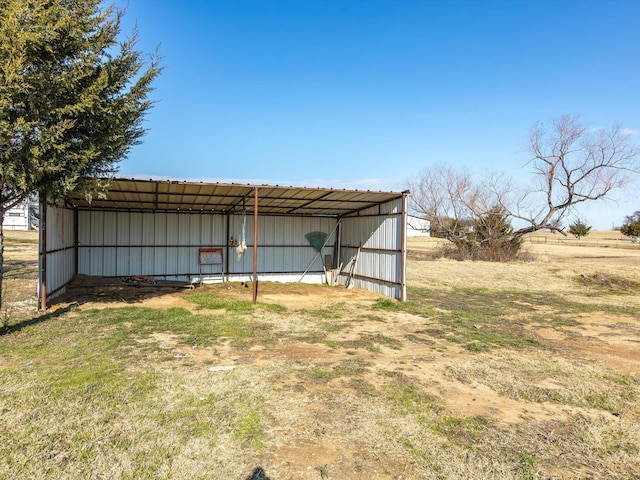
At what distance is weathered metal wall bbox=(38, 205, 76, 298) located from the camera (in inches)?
347

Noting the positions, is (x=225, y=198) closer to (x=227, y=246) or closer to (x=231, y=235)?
(x=231, y=235)

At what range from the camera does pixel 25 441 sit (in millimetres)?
3336

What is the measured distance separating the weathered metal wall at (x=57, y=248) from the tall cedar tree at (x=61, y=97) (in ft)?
6.19

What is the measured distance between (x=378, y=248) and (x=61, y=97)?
9.22m

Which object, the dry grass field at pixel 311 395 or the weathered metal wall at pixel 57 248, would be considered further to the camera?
the weathered metal wall at pixel 57 248

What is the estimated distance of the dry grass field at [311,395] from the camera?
323 centimetres

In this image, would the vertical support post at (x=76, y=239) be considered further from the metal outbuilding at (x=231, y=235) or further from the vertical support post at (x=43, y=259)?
the vertical support post at (x=43, y=259)

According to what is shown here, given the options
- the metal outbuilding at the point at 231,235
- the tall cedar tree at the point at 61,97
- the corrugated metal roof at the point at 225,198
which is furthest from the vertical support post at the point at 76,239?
the tall cedar tree at the point at 61,97

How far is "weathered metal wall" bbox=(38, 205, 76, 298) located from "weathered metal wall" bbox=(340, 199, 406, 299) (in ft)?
29.6

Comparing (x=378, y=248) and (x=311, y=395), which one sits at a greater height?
(x=378, y=248)

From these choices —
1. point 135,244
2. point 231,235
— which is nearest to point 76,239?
point 135,244

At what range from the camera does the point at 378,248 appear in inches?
499

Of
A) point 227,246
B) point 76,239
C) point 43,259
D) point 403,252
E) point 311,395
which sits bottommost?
point 311,395

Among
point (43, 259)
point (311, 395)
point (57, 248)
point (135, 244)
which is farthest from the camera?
point (135, 244)
